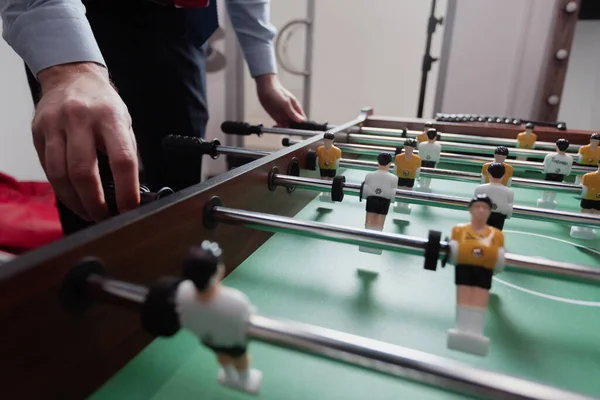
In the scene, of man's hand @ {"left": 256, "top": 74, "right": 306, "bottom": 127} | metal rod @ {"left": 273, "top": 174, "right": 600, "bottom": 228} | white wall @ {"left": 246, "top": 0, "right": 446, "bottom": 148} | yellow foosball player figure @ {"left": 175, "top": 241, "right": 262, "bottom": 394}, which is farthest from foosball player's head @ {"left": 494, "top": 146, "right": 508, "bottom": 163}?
white wall @ {"left": 246, "top": 0, "right": 446, "bottom": 148}

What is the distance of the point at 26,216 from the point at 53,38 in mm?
1379

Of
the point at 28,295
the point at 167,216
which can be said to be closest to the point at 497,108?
the point at 167,216

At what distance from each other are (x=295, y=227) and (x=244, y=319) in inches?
9.3

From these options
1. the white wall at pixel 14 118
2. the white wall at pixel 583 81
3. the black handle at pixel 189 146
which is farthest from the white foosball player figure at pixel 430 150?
the white wall at pixel 583 81

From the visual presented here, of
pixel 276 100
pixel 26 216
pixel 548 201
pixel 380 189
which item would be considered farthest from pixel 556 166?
pixel 26 216

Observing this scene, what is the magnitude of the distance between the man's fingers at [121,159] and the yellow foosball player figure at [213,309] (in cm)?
26

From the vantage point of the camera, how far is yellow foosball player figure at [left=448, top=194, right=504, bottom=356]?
0.40 m

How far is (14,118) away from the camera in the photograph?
229 cm

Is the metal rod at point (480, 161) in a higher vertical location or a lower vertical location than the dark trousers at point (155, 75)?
lower

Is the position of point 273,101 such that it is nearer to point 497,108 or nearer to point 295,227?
point 295,227

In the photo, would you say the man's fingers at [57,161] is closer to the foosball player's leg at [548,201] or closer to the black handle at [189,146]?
the black handle at [189,146]

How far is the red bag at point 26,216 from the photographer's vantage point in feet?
5.27

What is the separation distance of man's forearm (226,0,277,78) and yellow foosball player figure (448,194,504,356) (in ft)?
3.99

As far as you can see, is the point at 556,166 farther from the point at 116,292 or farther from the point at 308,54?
the point at 308,54
